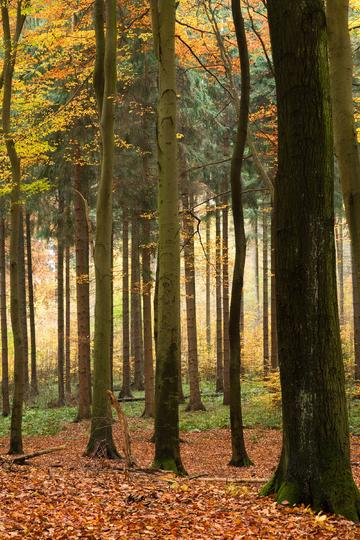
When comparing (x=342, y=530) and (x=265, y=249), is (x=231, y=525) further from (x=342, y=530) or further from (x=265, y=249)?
(x=265, y=249)

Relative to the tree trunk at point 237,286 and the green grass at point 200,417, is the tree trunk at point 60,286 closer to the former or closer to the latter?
the green grass at point 200,417

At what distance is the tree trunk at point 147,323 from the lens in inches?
655

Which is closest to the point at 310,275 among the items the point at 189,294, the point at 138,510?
the point at 138,510

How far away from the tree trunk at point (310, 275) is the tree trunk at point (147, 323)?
10893mm

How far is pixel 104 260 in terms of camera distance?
437 inches

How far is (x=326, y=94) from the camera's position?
17.4ft

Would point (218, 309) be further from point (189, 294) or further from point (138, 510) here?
point (138, 510)

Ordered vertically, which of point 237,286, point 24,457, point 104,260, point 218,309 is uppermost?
point 104,260

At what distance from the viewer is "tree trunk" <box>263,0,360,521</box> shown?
17.1 feet

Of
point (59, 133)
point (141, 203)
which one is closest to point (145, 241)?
point (141, 203)

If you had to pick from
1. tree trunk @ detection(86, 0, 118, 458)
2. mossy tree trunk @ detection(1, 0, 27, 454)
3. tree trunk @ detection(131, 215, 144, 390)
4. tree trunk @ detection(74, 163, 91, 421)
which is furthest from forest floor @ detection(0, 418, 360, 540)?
tree trunk @ detection(131, 215, 144, 390)

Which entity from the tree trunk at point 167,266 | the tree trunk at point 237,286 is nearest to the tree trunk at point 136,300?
the tree trunk at point 237,286

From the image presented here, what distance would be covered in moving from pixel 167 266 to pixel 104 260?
9.40ft

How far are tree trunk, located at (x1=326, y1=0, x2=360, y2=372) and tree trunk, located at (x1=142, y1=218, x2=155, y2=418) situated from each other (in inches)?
336
